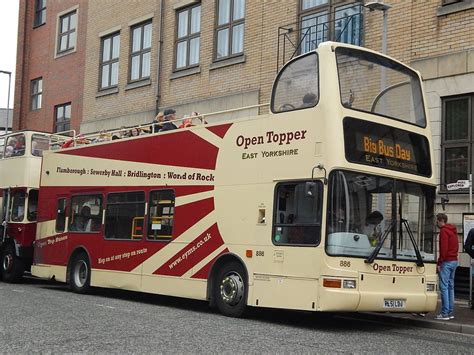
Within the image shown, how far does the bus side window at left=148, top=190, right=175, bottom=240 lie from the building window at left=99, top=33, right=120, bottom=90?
39.9 feet

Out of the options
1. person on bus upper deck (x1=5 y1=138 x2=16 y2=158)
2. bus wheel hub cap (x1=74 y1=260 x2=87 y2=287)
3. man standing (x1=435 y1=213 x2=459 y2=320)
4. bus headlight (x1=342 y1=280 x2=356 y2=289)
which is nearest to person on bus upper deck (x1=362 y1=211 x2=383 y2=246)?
bus headlight (x1=342 y1=280 x2=356 y2=289)

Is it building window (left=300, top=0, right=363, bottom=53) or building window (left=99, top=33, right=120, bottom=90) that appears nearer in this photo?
building window (left=300, top=0, right=363, bottom=53)

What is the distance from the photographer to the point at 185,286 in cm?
1201

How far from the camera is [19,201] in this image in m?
17.9

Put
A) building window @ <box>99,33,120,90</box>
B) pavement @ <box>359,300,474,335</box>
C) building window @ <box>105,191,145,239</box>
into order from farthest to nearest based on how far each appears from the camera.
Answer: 1. building window @ <box>99,33,120,90</box>
2. building window @ <box>105,191,145,239</box>
3. pavement @ <box>359,300,474,335</box>

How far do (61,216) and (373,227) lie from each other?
8.75 m

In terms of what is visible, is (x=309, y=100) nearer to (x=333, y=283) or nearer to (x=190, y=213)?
(x=333, y=283)

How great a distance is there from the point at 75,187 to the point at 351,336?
8.55 meters

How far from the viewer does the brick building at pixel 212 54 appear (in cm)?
1399

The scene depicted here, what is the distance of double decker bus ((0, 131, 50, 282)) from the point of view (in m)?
17.5

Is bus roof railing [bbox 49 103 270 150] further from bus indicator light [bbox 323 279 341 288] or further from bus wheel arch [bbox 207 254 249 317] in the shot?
bus indicator light [bbox 323 279 341 288]

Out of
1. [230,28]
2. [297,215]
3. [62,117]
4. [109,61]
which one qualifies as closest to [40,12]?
[62,117]

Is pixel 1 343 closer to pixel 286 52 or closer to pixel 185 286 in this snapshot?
pixel 185 286

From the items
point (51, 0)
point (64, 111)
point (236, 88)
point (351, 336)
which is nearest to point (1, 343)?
point (351, 336)
